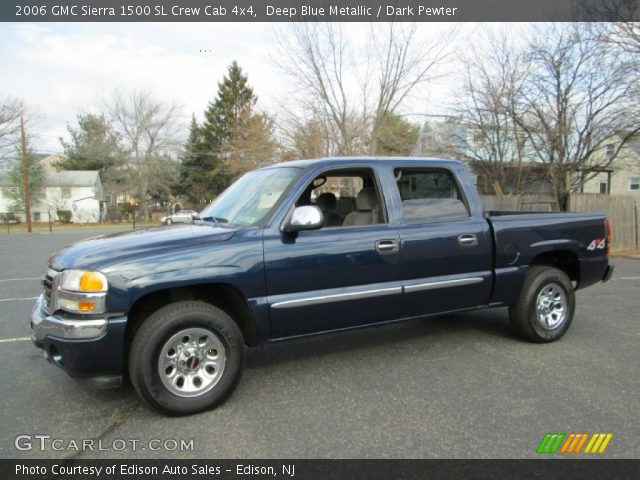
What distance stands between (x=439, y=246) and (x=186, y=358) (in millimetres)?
2387

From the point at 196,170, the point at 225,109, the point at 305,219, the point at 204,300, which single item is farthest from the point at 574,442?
the point at 196,170

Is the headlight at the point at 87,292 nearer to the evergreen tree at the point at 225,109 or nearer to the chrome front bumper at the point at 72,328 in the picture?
the chrome front bumper at the point at 72,328

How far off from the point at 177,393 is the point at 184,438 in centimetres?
35

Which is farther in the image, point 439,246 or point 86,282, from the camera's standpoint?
point 439,246

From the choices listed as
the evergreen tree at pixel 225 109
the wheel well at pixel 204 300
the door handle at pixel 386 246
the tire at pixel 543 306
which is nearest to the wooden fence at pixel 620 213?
the tire at pixel 543 306

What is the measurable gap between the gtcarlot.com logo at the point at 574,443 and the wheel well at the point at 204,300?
7.01 feet

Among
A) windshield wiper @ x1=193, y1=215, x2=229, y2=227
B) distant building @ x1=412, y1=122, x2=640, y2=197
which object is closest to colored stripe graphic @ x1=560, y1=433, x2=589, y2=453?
windshield wiper @ x1=193, y1=215, x2=229, y2=227

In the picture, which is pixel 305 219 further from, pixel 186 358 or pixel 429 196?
pixel 429 196

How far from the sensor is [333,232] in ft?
12.2

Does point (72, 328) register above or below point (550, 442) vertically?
Answer: above

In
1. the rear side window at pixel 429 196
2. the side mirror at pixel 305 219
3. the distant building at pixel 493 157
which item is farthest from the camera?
the distant building at pixel 493 157

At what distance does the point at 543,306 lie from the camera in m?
4.69

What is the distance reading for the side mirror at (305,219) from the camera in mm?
3412

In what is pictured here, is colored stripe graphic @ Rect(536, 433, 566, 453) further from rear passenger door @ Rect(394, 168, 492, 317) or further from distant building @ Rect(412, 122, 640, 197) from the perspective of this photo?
distant building @ Rect(412, 122, 640, 197)
